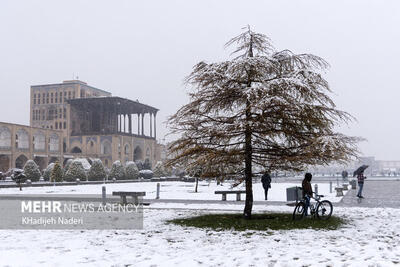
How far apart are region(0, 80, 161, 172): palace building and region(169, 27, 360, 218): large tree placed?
64.7 meters

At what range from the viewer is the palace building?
250 feet

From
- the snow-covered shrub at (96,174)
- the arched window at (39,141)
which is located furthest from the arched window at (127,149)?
the snow-covered shrub at (96,174)

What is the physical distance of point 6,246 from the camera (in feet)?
32.7

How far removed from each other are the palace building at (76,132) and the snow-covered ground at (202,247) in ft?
216

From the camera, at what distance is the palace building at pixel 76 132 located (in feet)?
250

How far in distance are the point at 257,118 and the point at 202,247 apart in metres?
4.39

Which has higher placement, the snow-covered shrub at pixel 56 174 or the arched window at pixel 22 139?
the arched window at pixel 22 139

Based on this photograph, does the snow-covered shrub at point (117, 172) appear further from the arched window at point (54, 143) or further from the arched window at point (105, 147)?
the arched window at point (105, 147)

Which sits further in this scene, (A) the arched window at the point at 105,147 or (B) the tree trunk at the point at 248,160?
(A) the arched window at the point at 105,147

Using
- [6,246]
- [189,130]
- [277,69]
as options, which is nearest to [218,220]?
[189,130]

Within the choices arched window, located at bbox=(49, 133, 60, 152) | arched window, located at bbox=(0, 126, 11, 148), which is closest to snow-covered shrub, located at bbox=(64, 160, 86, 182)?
arched window, located at bbox=(0, 126, 11, 148)

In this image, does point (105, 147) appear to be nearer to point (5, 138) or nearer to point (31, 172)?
point (5, 138)

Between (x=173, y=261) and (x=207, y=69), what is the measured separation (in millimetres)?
6560

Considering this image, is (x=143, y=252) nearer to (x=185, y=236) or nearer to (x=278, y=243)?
(x=185, y=236)
